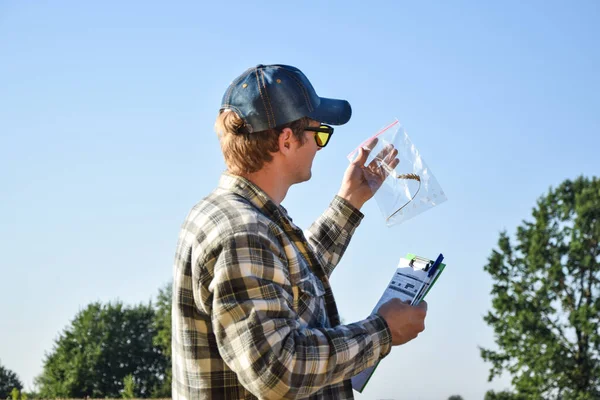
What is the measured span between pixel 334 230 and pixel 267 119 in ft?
3.51

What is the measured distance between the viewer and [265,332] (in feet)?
8.75

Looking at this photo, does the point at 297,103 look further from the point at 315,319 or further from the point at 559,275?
the point at 559,275

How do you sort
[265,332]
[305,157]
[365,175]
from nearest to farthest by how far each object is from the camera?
1. [265,332]
2. [305,157]
3. [365,175]

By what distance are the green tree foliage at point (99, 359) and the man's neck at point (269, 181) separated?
57636mm

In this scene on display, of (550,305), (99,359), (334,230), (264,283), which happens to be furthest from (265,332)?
(99,359)

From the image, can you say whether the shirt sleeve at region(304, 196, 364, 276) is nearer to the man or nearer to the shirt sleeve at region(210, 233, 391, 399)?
the man

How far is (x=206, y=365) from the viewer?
290cm

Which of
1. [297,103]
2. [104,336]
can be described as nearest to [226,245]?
[297,103]

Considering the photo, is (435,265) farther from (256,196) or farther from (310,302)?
(256,196)

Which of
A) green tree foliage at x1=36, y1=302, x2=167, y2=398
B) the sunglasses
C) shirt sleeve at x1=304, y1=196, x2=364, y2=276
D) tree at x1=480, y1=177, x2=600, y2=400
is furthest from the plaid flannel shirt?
green tree foliage at x1=36, y1=302, x2=167, y2=398

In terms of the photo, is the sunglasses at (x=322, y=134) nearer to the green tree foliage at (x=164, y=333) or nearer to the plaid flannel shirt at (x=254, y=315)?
the plaid flannel shirt at (x=254, y=315)

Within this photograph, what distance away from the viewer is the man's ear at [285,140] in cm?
318

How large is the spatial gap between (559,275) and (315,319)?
4532cm

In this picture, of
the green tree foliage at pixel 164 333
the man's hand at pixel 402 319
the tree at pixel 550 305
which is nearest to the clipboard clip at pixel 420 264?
the man's hand at pixel 402 319
